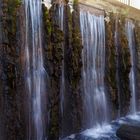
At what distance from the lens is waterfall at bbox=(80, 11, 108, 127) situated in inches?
361

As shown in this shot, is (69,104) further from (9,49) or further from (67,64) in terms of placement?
(9,49)

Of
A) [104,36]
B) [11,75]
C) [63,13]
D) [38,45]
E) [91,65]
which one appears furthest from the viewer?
[104,36]

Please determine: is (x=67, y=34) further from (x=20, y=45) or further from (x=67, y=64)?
(x=20, y=45)

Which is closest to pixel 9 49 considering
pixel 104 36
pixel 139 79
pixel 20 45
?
pixel 20 45

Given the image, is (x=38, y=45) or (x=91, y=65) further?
(x=91, y=65)

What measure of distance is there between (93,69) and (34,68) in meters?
2.71

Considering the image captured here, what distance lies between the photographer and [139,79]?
12.2m

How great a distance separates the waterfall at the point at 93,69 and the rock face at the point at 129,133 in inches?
58.6

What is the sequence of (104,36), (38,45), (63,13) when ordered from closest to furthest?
(38,45) < (63,13) < (104,36)

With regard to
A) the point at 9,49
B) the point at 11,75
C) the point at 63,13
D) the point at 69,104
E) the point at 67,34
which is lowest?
the point at 69,104

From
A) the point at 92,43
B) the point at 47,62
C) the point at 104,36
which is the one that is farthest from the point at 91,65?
the point at 47,62

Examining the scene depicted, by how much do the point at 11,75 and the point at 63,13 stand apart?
2.65m

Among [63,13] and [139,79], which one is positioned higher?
[63,13]

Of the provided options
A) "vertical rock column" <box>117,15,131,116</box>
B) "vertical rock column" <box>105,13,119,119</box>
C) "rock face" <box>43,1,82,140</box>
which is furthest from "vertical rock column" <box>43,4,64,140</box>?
"vertical rock column" <box>117,15,131,116</box>
